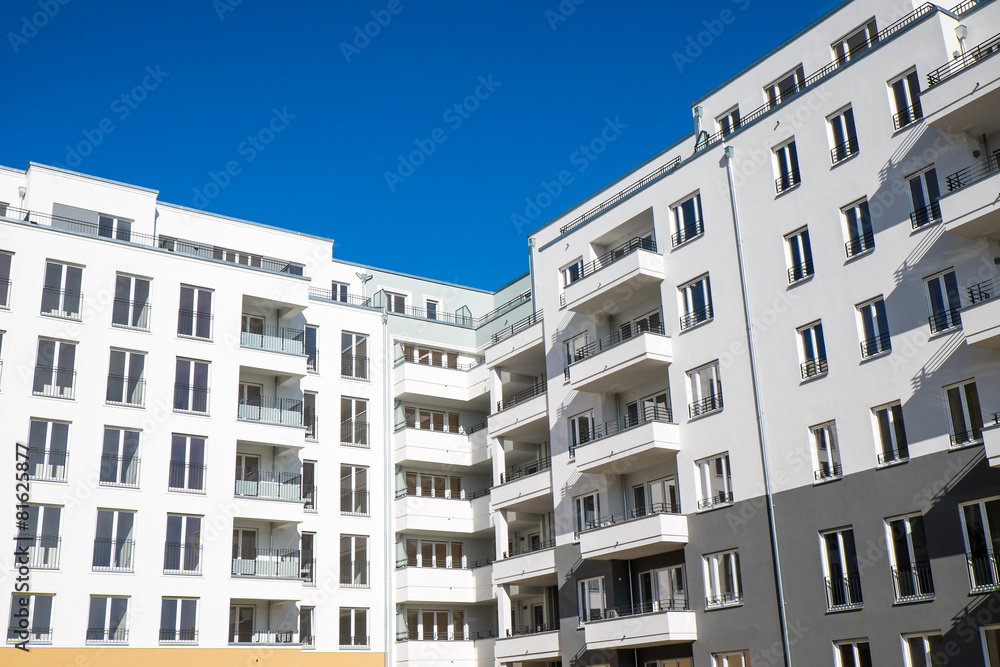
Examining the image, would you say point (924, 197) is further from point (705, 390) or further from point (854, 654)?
point (854, 654)

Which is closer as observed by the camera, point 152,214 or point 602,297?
point 602,297

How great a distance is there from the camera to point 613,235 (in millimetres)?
46250

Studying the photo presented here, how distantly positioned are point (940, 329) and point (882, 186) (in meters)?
5.47

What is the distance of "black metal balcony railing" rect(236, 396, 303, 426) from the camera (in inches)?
1879

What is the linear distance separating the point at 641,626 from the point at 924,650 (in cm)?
1089

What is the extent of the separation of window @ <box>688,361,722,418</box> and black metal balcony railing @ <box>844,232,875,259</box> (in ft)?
22.3

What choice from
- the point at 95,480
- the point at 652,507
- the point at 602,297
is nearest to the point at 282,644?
the point at 95,480

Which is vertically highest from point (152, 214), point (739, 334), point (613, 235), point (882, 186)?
point (152, 214)

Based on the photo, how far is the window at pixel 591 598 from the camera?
42.0 m

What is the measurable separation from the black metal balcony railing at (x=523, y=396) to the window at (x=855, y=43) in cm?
1965

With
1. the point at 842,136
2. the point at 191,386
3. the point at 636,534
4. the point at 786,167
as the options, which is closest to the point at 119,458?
the point at 191,386

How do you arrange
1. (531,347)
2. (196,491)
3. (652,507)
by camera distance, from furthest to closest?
(531,347) < (196,491) < (652,507)

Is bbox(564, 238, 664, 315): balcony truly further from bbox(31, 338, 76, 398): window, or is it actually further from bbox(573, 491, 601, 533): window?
bbox(31, 338, 76, 398): window

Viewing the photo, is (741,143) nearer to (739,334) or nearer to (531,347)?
(739,334)
